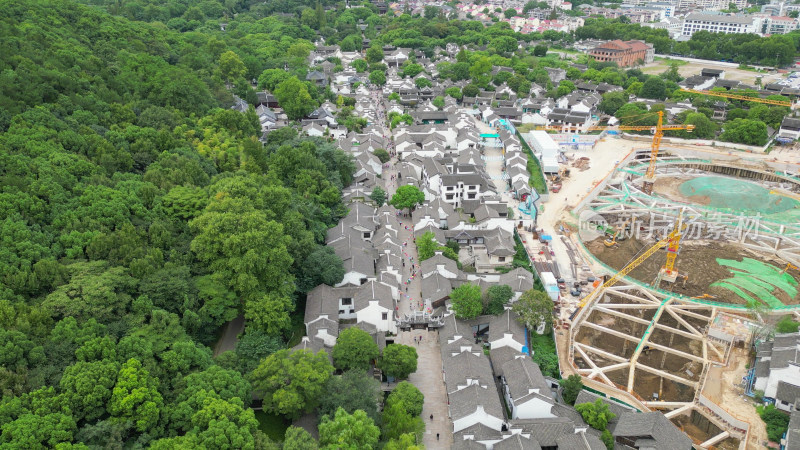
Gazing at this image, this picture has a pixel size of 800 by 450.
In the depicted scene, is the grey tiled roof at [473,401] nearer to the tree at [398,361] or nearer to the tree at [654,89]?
the tree at [398,361]

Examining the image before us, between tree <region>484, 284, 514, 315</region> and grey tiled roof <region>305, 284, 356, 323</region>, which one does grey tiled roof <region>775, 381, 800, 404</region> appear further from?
grey tiled roof <region>305, 284, 356, 323</region>

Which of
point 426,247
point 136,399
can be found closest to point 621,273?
point 426,247

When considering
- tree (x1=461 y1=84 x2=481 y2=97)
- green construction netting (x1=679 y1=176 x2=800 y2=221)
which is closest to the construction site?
green construction netting (x1=679 y1=176 x2=800 y2=221)

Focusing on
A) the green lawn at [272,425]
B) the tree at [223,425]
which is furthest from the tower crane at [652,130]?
the tree at [223,425]

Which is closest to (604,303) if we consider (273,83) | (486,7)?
(273,83)

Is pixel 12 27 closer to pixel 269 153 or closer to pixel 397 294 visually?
pixel 269 153

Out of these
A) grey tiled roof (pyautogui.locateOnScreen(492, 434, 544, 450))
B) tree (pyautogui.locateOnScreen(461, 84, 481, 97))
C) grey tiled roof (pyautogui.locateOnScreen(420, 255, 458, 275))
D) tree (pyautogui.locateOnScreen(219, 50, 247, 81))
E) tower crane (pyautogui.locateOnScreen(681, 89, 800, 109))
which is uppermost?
tree (pyautogui.locateOnScreen(219, 50, 247, 81))
